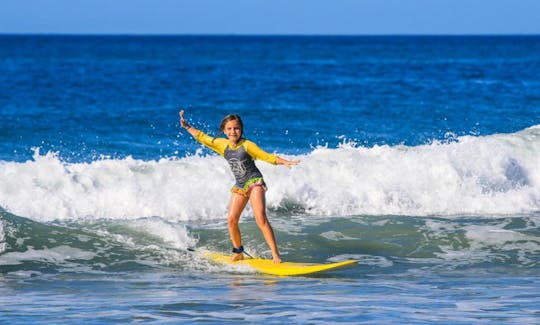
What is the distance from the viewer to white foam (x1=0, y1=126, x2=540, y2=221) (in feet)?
43.2

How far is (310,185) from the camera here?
13930mm

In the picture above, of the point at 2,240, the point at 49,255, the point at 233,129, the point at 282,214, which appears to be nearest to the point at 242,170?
the point at 233,129

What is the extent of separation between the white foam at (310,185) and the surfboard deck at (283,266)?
3450mm

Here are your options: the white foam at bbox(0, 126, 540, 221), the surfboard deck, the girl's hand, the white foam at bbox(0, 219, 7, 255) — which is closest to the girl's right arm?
the girl's hand

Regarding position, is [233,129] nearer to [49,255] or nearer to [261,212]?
[261,212]

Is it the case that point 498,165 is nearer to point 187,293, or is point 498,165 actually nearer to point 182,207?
point 182,207

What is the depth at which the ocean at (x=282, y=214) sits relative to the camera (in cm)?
778

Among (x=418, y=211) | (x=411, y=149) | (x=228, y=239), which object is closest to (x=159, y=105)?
(x=411, y=149)

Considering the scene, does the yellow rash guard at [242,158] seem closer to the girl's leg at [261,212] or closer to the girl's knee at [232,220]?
the girl's leg at [261,212]

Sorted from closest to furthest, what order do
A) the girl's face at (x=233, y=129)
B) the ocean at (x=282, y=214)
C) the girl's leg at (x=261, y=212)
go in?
the ocean at (x=282, y=214) < the girl's face at (x=233, y=129) < the girl's leg at (x=261, y=212)

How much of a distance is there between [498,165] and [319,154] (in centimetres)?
286

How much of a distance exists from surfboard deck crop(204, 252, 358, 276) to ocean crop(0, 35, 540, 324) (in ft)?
0.32

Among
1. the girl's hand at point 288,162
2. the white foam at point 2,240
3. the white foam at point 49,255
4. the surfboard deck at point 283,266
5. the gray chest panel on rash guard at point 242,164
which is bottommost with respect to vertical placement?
the surfboard deck at point 283,266

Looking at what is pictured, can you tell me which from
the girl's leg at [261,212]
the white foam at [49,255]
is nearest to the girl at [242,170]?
the girl's leg at [261,212]
